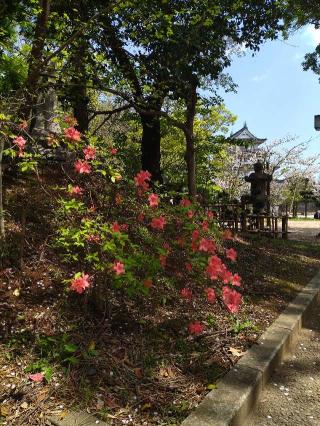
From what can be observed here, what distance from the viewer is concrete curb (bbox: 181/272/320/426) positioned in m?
2.18

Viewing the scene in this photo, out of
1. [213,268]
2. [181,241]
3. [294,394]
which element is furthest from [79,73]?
[294,394]

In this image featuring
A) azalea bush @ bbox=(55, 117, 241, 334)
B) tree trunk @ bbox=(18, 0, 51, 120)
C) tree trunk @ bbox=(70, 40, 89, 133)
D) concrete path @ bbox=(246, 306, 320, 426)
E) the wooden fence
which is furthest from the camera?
the wooden fence

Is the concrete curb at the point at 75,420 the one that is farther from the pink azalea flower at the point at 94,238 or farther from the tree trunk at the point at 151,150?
the tree trunk at the point at 151,150

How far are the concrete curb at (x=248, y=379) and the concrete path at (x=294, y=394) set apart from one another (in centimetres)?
7

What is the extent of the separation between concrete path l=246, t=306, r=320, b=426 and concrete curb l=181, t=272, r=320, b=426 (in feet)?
0.22

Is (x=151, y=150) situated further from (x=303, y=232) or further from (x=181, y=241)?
(x=303, y=232)

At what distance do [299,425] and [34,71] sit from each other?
3629 mm

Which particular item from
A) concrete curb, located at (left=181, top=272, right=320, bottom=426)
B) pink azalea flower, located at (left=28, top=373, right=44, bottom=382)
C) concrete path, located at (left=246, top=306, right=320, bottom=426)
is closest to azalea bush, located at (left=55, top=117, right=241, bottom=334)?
concrete curb, located at (left=181, top=272, right=320, bottom=426)

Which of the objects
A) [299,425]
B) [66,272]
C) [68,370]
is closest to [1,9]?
[66,272]

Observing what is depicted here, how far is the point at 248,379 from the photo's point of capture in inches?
104

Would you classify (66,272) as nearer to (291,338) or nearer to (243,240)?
(291,338)

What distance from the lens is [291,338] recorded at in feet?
12.0

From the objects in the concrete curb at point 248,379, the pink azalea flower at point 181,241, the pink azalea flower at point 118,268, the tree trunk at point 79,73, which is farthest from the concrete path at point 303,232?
the pink azalea flower at point 118,268

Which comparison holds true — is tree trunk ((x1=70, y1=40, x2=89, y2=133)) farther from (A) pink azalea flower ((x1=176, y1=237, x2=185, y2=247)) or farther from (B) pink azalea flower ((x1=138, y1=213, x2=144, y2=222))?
(A) pink azalea flower ((x1=176, y1=237, x2=185, y2=247))
